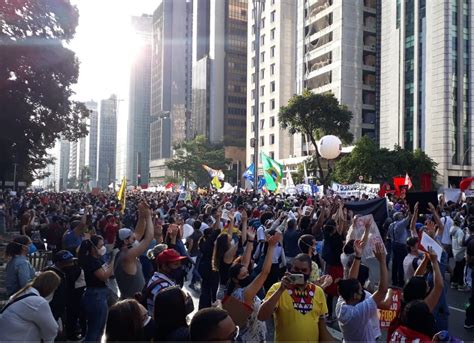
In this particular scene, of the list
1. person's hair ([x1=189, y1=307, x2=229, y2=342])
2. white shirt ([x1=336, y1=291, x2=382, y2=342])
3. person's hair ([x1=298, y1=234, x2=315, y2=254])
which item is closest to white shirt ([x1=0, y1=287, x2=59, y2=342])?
person's hair ([x1=189, y1=307, x2=229, y2=342])

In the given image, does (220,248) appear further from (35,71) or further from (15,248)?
(35,71)

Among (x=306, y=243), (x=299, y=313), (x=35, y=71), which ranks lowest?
(x=299, y=313)

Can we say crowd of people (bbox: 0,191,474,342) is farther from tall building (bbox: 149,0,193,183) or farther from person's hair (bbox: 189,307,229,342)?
tall building (bbox: 149,0,193,183)

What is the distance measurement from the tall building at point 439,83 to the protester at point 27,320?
49.9 metres

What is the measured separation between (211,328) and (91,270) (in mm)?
3449

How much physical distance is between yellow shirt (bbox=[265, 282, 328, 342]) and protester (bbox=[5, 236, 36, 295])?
373 centimetres

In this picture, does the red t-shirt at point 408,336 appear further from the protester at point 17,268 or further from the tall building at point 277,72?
the tall building at point 277,72

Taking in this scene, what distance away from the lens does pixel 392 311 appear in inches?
199

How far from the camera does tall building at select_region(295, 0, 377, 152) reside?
59906 millimetres

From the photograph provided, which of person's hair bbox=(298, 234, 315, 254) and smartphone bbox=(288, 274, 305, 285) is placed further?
person's hair bbox=(298, 234, 315, 254)

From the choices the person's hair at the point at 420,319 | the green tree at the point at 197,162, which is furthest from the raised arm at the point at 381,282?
the green tree at the point at 197,162

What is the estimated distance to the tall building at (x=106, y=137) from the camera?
17925cm

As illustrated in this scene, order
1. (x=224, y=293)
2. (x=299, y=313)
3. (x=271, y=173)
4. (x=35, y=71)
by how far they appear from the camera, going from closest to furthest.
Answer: (x=299, y=313)
(x=224, y=293)
(x=35, y=71)
(x=271, y=173)

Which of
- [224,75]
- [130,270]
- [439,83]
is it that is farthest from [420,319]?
[224,75]
